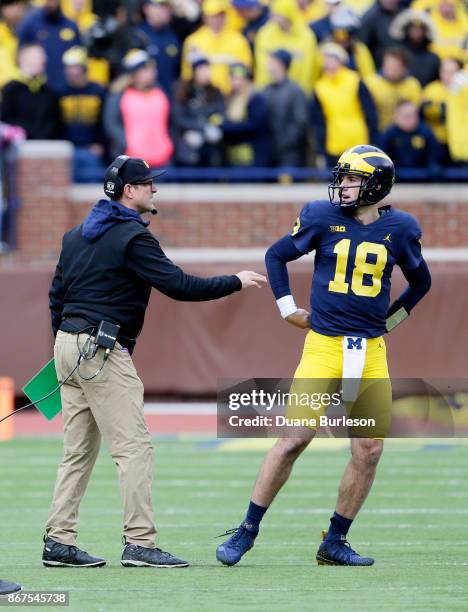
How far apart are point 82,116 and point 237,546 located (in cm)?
1034

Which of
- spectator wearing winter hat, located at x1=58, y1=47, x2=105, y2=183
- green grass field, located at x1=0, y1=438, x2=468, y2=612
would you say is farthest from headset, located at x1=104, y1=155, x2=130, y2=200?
spectator wearing winter hat, located at x1=58, y1=47, x2=105, y2=183

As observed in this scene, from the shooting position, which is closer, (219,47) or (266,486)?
(266,486)

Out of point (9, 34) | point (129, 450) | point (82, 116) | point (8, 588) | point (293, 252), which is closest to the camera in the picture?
point (8, 588)

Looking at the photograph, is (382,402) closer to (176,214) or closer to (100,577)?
(100,577)

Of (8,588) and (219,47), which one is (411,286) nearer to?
(8,588)

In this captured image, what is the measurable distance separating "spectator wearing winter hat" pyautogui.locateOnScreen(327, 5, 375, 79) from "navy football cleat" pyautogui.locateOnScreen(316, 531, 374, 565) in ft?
33.9

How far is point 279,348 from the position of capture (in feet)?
52.9

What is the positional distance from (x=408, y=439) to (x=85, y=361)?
289 inches

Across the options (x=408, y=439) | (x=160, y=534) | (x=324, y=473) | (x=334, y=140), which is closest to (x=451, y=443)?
(x=408, y=439)

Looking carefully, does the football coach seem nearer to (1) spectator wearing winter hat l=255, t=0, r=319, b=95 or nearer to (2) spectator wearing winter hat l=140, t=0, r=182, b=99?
(1) spectator wearing winter hat l=255, t=0, r=319, b=95

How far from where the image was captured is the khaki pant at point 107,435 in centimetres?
725

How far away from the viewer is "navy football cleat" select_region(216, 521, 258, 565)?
7.35 metres

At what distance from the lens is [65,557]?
7367 millimetres

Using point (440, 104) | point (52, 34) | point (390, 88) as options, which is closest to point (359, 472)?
point (390, 88)
